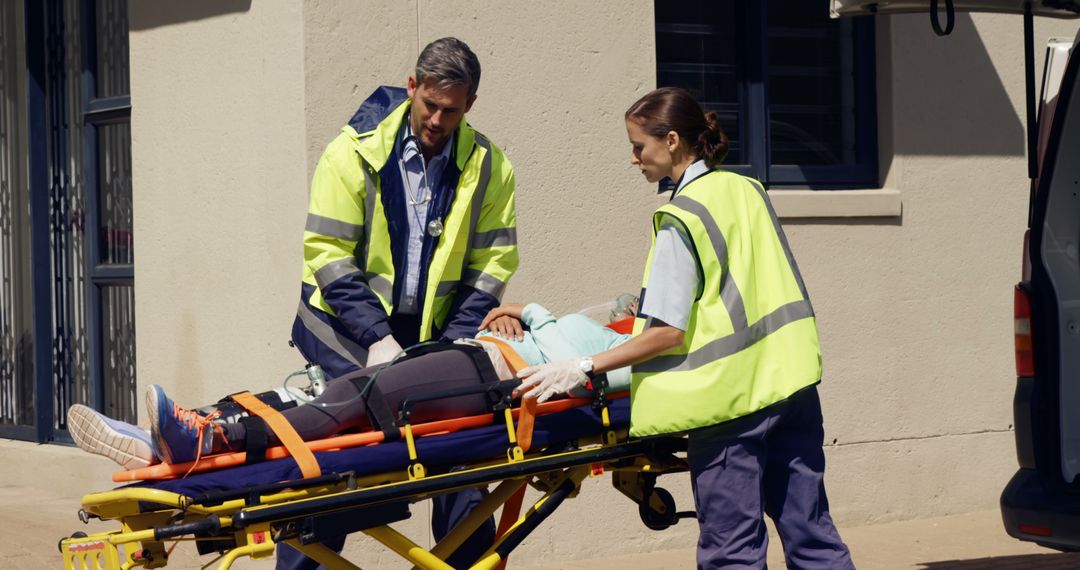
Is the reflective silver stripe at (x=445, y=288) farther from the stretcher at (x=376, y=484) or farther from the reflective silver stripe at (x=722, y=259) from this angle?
the reflective silver stripe at (x=722, y=259)

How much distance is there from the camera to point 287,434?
407cm

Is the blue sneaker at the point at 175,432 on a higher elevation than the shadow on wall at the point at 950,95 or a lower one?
lower

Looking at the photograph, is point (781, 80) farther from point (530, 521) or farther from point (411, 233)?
point (530, 521)

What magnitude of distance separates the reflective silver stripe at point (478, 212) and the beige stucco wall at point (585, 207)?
1.49 m

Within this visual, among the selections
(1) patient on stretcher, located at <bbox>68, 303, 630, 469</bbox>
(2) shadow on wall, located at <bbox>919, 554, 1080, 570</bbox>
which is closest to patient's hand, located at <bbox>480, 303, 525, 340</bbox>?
(1) patient on stretcher, located at <bbox>68, 303, 630, 469</bbox>

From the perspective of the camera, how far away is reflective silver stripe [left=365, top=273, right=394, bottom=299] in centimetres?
484

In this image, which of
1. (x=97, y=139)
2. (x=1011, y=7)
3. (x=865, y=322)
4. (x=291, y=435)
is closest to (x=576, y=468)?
(x=291, y=435)

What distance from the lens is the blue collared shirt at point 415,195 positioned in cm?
491

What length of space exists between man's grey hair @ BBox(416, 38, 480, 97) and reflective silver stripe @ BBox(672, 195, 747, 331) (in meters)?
0.81

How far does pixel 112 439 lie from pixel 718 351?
1.68 meters

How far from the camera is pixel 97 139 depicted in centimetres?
824

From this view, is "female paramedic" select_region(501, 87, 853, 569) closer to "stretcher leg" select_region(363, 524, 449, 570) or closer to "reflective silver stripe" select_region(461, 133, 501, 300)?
"stretcher leg" select_region(363, 524, 449, 570)

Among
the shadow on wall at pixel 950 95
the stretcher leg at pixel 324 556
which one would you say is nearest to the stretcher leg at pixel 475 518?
the stretcher leg at pixel 324 556

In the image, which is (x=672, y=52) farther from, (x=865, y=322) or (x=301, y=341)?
(x=301, y=341)
